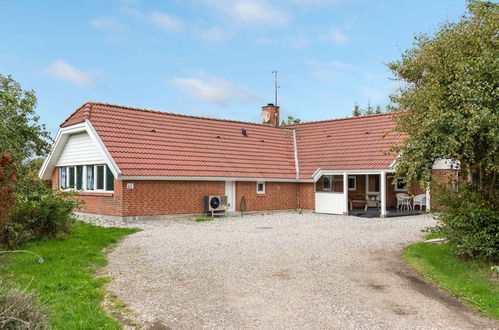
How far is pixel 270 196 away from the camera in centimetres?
2416

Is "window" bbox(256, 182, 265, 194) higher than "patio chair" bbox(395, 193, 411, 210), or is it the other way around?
"window" bbox(256, 182, 265, 194)

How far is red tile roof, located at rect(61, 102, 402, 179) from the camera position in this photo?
66.6 feet

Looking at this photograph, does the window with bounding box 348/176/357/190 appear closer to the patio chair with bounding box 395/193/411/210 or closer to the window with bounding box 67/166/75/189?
the patio chair with bounding box 395/193/411/210

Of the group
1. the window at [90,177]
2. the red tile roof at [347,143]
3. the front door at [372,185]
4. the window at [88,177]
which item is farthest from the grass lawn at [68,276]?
the front door at [372,185]

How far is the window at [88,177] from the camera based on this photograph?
20.2 metres

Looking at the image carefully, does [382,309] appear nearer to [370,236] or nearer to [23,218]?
[370,236]

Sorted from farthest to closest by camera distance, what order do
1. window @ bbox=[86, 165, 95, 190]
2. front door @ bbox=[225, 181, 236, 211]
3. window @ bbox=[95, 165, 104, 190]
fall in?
front door @ bbox=[225, 181, 236, 211]
window @ bbox=[86, 165, 95, 190]
window @ bbox=[95, 165, 104, 190]

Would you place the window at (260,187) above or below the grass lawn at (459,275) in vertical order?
above

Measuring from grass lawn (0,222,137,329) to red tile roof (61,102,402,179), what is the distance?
23.3ft

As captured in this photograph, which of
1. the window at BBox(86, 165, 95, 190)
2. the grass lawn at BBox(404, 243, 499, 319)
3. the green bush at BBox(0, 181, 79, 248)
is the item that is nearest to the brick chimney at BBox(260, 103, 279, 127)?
the window at BBox(86, 165, 95, 190)

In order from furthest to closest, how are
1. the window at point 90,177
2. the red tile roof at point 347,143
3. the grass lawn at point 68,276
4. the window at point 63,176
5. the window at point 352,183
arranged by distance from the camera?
the window at point 352,183 → the window at point 63,176 → the red tile roof at point 347,143 → the window at point 90,177 → the grass lawn at point 68,276

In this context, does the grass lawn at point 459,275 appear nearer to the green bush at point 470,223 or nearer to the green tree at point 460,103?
the green bush at point 470,223

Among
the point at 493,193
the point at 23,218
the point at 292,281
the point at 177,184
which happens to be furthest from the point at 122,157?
the point at 493,193

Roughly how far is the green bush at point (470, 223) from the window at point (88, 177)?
14.4m
